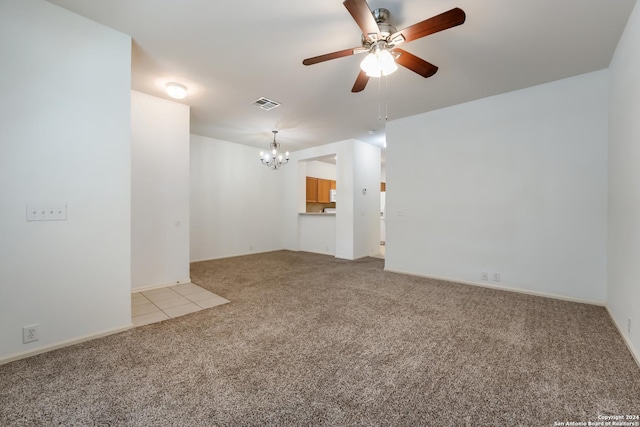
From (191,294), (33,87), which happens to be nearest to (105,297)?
(191,294)

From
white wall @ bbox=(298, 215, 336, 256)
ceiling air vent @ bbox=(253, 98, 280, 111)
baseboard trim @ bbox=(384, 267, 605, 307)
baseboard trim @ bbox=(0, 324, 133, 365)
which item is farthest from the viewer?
white wall @ bbox=(298, 215, 336, 256)

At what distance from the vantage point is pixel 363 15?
5.58 feet

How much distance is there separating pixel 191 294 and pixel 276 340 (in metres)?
1.85

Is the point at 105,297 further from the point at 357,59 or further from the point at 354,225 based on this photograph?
the point at 354,225

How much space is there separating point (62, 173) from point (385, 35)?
2.84 meters

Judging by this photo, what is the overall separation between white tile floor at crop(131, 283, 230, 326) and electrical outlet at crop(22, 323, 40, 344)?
2.20 feet

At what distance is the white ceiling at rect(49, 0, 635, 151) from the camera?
2.06 metres

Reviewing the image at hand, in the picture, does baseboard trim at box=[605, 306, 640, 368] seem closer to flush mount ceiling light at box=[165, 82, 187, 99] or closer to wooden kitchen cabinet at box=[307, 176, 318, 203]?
flush mount ceiling light at box=[165, 82, 187, 99]

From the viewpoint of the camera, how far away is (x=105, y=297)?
2291 millimetres

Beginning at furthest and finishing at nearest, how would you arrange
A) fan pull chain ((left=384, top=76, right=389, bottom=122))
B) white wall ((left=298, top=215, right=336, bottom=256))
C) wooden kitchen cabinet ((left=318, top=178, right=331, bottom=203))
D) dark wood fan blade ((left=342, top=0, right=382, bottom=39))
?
wooden kitchen cabinet ((left=318, top=178, right=331, bottom=203)) < white wall ((left=298, top=215, right=336, bottom=256)) < fan pull chain ((left=384, top=76, right=389, bottom=122)) < dark wood fan blade ((left=342, top=0, right=382, bottom=39))

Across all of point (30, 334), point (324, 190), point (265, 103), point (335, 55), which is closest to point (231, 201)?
point (265, 103)

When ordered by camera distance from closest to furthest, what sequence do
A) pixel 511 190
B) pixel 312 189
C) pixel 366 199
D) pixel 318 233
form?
pixel 511 190 → pixel 366 199 → pixel 318 233 → pixel 312 189


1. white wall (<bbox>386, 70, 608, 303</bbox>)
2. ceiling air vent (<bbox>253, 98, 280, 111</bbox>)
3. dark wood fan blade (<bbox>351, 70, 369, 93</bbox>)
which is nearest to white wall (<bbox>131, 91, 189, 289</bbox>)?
ceiling air vent (<bbox>253, 98, 280, 111</bbox>)

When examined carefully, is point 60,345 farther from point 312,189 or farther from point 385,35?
point 312,189
